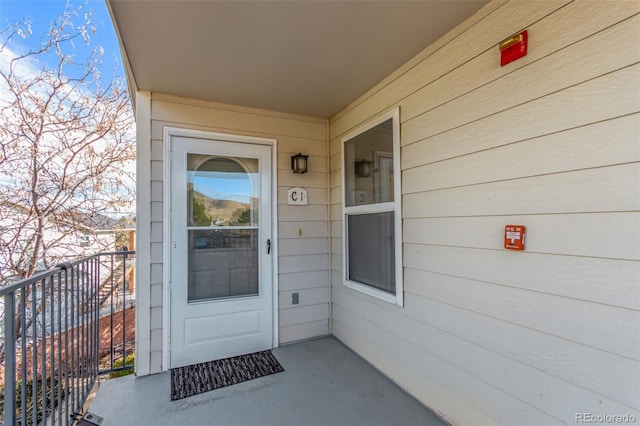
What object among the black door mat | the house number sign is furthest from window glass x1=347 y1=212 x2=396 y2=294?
the black door mat

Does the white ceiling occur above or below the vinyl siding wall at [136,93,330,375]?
above

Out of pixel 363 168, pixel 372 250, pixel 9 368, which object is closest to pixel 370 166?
pixel 363 168

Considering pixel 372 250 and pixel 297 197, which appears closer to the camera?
pixel 372 250

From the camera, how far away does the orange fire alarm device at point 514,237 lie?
139 cm

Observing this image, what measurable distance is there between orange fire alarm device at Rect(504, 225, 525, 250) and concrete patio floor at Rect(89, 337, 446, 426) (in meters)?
1.21

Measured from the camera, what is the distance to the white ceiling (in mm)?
1555

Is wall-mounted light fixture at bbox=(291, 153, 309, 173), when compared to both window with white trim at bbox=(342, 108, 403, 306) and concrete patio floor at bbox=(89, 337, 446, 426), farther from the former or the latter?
concrete patio floor at bbox=(89, 337, 446, 426)

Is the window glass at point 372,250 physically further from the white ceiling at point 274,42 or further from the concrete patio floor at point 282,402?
the white ceiling at point 274,42

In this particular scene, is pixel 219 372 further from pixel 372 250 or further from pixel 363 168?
pixel 363 168

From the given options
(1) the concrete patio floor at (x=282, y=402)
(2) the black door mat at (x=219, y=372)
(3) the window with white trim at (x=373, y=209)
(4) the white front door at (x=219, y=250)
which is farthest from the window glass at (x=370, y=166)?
(2) the black door mat at (x=219, y=372)

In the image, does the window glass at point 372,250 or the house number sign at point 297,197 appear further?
the house number sign at point 297,197

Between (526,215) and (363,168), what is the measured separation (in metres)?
1.47

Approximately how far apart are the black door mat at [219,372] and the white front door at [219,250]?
0.10 meters

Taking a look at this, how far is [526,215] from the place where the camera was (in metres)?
1.38
